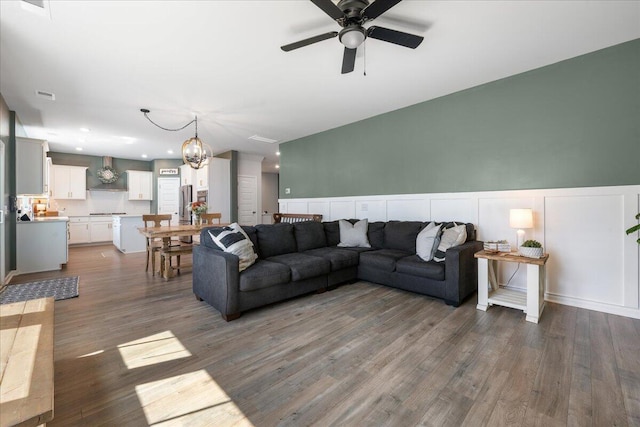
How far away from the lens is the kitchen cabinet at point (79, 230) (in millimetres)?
8078

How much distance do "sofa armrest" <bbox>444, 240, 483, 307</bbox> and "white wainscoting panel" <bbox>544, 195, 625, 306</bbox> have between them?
3.41ft

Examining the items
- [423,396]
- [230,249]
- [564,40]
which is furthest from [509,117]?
[230,249]

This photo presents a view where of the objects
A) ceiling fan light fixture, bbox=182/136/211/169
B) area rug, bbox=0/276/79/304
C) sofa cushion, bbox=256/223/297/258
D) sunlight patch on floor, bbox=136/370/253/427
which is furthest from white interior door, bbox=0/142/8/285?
sunlight patch on floor, bbox=136/370/253/427

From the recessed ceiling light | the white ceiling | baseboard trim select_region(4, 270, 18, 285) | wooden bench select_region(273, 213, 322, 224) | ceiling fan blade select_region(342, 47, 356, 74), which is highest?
the white ceiling

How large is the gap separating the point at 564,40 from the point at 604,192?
5.45ft

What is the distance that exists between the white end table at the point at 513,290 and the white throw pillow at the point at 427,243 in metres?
0.51

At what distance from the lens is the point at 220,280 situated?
2877mm

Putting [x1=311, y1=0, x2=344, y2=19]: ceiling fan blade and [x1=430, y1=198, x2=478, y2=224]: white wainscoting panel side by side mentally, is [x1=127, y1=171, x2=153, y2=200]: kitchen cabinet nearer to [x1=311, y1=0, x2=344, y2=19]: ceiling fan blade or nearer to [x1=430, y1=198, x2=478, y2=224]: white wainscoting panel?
[x1=430, y1=198, x2=478, y2=224]: white wainscoting panel

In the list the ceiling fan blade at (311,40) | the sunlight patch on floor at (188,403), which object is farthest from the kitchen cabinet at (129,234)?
the ceiling fan blade at (311,40)

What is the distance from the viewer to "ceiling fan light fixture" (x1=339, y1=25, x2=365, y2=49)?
7.01 feet

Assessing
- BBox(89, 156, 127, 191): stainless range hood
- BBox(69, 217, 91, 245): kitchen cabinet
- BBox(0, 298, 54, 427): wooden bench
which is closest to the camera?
BBox(0, 298, 54, 427): wooden bench

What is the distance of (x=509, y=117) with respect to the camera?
364 cm

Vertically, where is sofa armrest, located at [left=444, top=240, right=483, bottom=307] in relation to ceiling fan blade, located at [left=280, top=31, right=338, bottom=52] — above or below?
below

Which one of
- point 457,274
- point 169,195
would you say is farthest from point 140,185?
point 457,274
